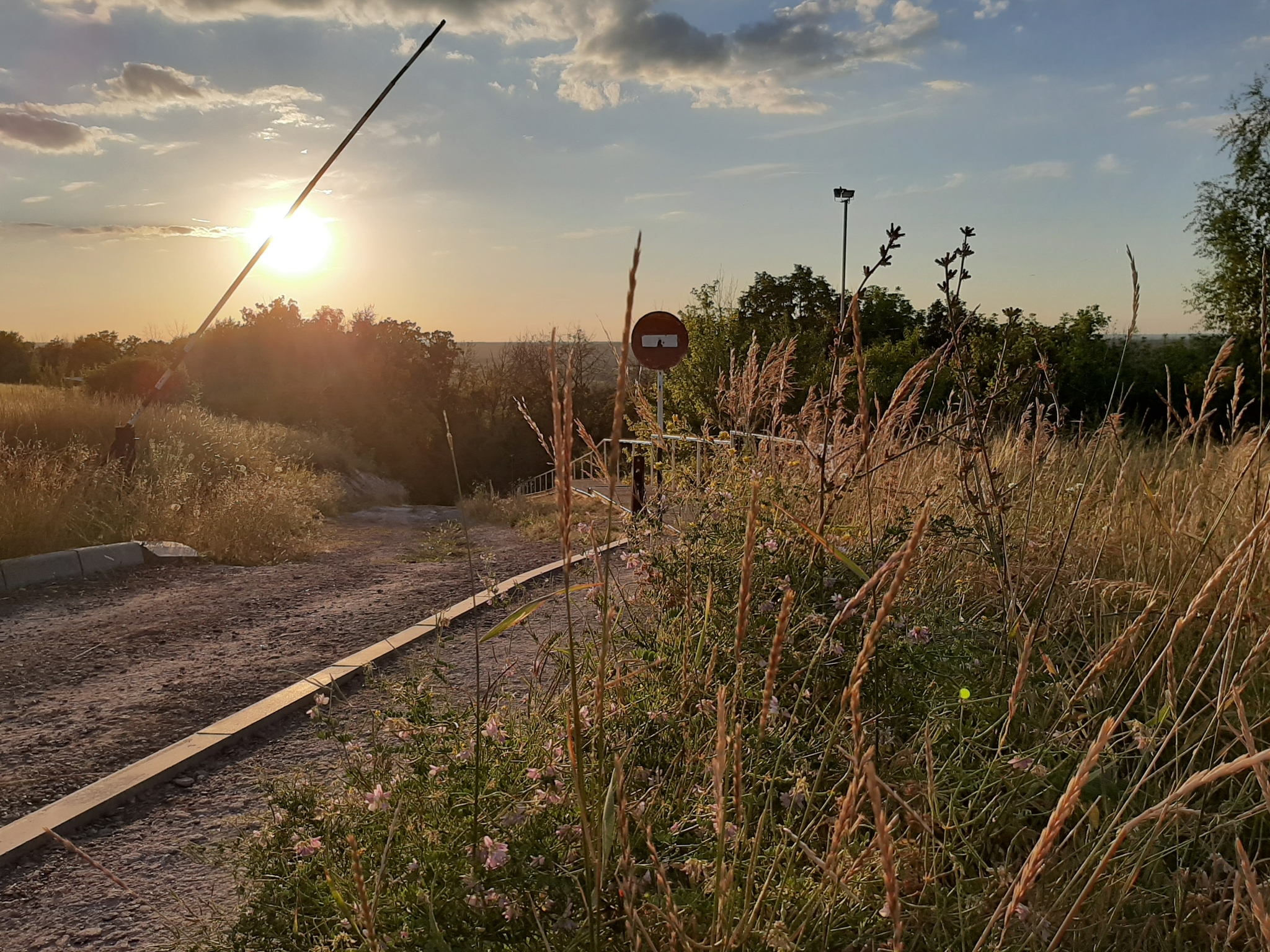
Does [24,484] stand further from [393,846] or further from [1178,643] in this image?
[1178,643]

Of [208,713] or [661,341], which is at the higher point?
[661,341]

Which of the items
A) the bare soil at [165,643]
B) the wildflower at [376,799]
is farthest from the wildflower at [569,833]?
the bare soil at [165,643]

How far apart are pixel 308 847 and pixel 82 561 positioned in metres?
6.68

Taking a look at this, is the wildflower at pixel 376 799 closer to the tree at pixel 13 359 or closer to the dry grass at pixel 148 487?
the dry grass at pixel 148 487

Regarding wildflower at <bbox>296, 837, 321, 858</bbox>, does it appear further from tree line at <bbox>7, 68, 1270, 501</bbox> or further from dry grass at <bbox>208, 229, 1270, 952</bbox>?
tree line at <bbox>7, 68, 1270, 501</bbox>

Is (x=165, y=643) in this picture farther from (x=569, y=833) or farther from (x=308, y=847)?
(x=569, y=833)

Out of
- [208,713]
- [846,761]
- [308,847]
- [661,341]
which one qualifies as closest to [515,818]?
[308,847]

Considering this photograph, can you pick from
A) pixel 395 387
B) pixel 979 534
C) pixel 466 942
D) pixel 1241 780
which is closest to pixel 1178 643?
pixel 1241 780

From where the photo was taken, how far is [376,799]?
208cm

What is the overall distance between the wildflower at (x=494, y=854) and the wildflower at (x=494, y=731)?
0.35 meters

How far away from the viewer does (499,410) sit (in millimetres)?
44906

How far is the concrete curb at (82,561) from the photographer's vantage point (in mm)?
6934

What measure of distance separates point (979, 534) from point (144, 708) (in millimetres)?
4002

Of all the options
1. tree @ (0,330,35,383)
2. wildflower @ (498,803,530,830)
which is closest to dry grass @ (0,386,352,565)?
wildflower @ (498,803,530,830)
